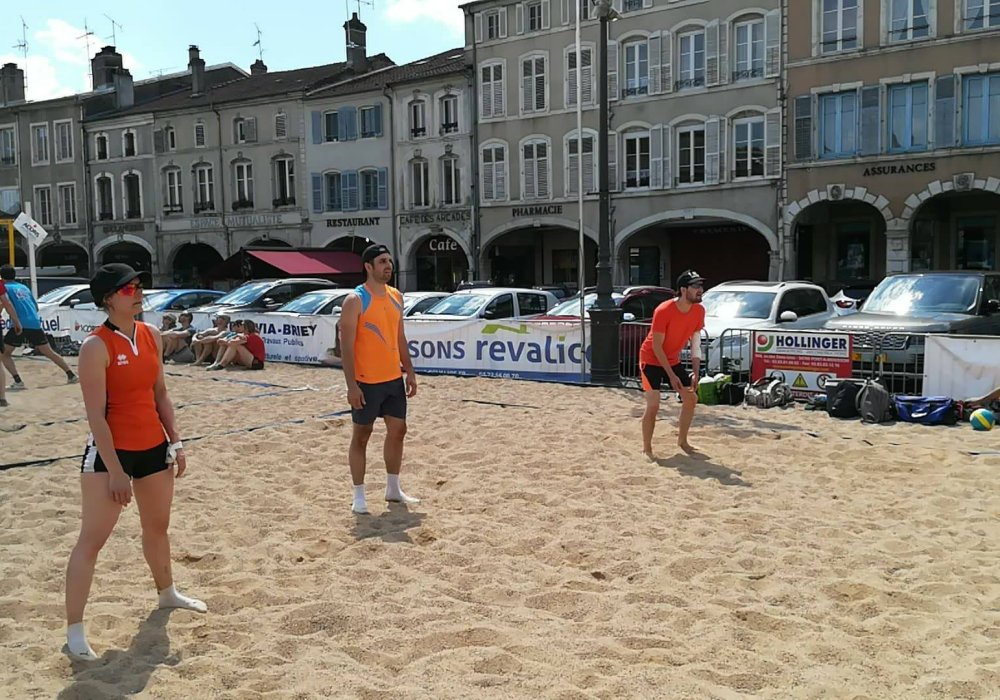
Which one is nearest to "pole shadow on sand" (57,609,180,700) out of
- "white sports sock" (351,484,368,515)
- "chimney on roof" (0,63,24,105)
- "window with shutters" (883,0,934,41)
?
"white sports sock" (351,484,368,515)

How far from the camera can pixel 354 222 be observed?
4044 centimetres

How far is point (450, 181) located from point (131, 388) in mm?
34447

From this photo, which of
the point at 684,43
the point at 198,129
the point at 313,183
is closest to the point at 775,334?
the point at 684,43

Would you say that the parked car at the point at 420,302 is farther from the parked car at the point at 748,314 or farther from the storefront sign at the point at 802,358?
the storefront sign at the point at 802,358

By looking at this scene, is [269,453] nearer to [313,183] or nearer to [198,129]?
[313,183]

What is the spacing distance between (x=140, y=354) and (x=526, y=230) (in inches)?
1337

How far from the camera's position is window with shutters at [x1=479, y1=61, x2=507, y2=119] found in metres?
36.3

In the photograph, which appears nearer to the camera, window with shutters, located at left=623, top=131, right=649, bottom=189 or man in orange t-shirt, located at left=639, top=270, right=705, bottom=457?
man in orange t-shirt, located at left=639, top=270, right=705, bottom=457

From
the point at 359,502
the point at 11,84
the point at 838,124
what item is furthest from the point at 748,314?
the point at 11,84

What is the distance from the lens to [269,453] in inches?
356

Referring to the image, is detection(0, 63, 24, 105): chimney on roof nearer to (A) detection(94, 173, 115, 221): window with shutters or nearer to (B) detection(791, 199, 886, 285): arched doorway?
(A) detection(94, 173, 115, 221): window with shutters

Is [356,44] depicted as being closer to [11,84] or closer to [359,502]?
[11,84]

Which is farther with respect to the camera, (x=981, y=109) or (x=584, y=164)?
(x=584, y=164)

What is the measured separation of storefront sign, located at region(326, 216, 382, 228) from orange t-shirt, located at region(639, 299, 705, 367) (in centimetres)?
3216
